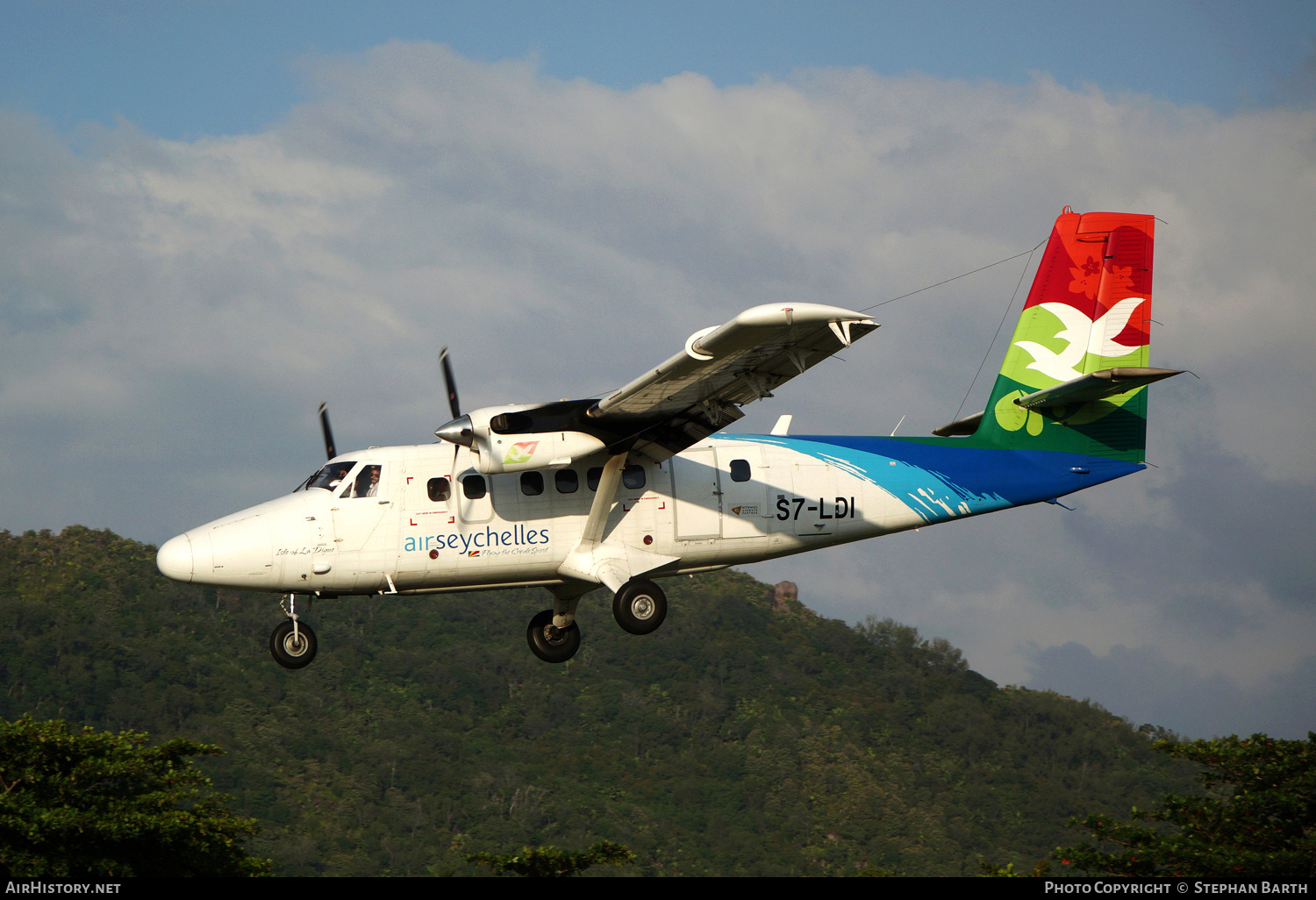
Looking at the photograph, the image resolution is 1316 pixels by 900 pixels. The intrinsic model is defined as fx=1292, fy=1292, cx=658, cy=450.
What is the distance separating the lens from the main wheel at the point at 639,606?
18.7 meters

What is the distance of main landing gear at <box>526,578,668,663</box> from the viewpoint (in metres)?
18.7

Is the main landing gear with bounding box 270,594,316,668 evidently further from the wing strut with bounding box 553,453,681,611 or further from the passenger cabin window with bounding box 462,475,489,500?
the wing strut with bounding box 553,453,681,611

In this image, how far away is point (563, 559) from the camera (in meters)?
18.9

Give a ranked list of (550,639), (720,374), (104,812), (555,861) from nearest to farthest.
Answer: (720,374), (550,639), (104,812), (555,861)

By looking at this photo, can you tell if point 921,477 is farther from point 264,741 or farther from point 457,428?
point 264,741

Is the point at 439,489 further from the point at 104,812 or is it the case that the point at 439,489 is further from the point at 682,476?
the point at 104,812

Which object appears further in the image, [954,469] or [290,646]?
[954,469]

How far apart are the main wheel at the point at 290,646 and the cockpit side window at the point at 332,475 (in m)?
1.97

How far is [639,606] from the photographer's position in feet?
61.7

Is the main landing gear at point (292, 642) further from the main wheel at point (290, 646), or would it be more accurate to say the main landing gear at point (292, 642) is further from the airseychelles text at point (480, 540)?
the airseychelles text at point (480, 540)

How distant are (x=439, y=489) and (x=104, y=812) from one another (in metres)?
14.1

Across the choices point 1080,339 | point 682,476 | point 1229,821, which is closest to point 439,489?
point 682,476

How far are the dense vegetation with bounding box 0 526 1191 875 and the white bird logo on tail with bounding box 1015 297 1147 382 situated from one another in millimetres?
67952

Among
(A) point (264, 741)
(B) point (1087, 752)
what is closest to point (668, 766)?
(A) point (264, 741)
